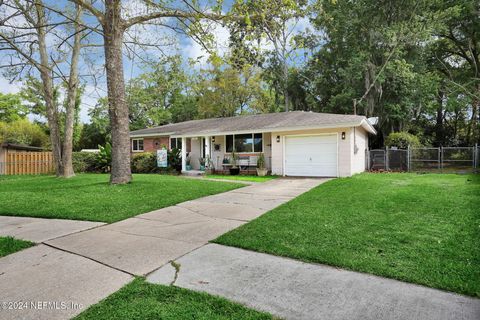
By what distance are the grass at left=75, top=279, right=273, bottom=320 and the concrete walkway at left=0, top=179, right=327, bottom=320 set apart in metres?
0.18

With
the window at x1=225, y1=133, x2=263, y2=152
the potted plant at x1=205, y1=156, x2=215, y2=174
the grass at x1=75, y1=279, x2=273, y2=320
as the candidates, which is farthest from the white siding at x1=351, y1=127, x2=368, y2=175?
the grass at x1=75, y1=279, x2=273, y2=320

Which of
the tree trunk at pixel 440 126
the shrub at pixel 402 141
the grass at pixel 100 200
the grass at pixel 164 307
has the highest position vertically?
the tree trunk at pixel 440 126

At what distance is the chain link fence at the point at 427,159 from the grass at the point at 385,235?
8730 millimetres

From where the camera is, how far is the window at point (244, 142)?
14993mm

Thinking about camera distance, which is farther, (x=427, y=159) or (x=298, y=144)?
(x=427, y=159)

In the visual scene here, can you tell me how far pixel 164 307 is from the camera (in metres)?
2.44

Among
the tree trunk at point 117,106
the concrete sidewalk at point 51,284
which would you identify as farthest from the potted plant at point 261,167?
the concrete sidewalk at point 51,284

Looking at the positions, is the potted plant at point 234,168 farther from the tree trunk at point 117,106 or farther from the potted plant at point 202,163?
the tree trunk at point 117,106

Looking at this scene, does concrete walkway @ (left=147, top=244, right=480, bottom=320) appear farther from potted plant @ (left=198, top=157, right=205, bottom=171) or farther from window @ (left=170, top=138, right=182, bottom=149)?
window @ (left=170, top=138, right=182, bottom=149)

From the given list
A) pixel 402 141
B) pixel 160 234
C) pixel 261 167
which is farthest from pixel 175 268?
pixel 402 141

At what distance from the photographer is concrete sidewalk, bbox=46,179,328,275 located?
361cm

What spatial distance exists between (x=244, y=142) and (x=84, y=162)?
11.1 metres

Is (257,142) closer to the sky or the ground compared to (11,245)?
closer to the sky

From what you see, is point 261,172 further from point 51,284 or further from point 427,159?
point 51,284
